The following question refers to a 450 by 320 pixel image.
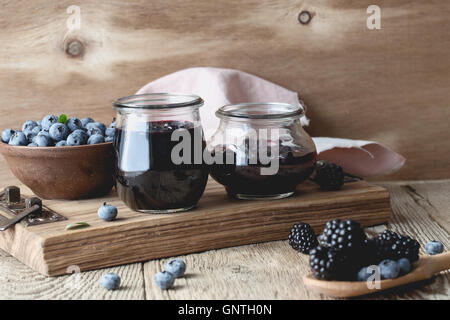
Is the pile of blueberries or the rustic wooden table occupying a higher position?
the pile of blueberries

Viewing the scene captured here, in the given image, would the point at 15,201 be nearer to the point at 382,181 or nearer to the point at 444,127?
the point at 382,181

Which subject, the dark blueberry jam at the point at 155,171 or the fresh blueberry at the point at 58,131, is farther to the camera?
the fresh blueberry at the point at 58,131

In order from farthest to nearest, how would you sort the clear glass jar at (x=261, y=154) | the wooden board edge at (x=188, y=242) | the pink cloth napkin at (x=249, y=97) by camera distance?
the pink cloth napkin at (x=249, y=97) → the clear glass jar at (x=261, y=154) → the wooden board edge at (x=188, y=242)

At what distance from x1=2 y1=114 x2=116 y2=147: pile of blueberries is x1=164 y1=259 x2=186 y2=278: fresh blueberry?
31 cm

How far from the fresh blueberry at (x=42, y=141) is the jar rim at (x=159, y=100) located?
16cm

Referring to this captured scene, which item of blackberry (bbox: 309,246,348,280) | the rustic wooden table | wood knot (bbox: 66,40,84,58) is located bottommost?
the rustic wooden table

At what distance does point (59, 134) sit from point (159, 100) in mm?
199

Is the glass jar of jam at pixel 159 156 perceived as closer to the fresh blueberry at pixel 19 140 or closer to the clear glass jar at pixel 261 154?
the clear glass jar at pixel 261 154

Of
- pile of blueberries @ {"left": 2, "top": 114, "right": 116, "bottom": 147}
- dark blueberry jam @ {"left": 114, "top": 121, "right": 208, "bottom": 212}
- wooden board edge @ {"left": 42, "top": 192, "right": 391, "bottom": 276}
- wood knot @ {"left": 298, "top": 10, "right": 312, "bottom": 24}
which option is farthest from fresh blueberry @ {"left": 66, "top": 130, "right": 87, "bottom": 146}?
wood knot @ {"left": 298, "top": 10, "right": 312, "bottom": 24}

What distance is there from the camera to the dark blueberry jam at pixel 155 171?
1.00 m

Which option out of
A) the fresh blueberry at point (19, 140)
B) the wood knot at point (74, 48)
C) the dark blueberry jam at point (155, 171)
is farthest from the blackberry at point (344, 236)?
the wood knot at point (74, 48)

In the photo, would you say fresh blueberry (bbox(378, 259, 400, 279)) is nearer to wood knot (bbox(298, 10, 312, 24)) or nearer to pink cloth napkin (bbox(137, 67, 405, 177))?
pink cloth napkin (bbox(137, 67, 405, 177))

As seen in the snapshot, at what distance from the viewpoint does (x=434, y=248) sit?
39.5 inches

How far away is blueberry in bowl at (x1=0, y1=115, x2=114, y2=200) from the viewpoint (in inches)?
42.9
